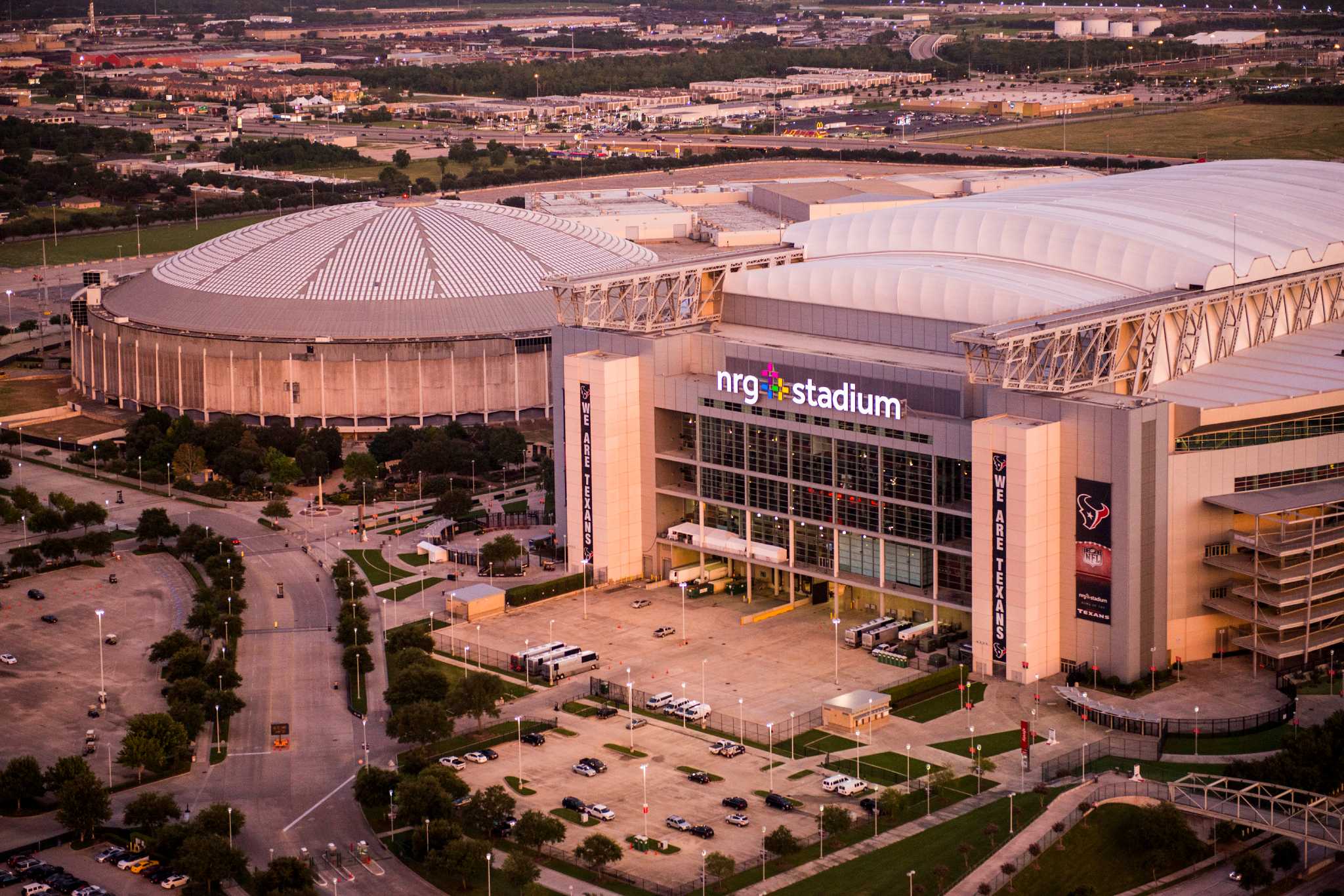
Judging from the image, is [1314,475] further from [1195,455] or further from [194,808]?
[194,808]

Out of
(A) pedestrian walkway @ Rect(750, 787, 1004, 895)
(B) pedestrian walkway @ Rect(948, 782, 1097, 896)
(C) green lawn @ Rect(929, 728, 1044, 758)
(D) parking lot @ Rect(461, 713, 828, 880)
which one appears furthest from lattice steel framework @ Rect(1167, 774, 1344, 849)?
(D) parking lot @ Rect(461, 713, 828, 880)

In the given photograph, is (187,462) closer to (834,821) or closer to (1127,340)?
(1127,340)

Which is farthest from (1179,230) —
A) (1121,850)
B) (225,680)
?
(225,680)

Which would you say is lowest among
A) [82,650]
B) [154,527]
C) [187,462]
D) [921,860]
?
[921,860]

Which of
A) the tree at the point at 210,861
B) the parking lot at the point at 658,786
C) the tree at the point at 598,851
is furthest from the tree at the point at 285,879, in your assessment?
the parking lot at the point at 658,786

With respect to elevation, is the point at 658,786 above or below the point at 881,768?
below

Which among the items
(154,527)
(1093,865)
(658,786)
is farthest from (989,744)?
(154,527)

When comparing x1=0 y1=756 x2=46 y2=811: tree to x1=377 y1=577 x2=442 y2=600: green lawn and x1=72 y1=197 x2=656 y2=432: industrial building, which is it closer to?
x1=377 y1=577 x2=442 y2=600: green lawn

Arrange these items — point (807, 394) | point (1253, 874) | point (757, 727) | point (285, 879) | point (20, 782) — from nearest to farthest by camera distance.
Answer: point (1253, 874) < point (285, 879) < point (20, 782) < point (757, 727) < point (807, 394)
